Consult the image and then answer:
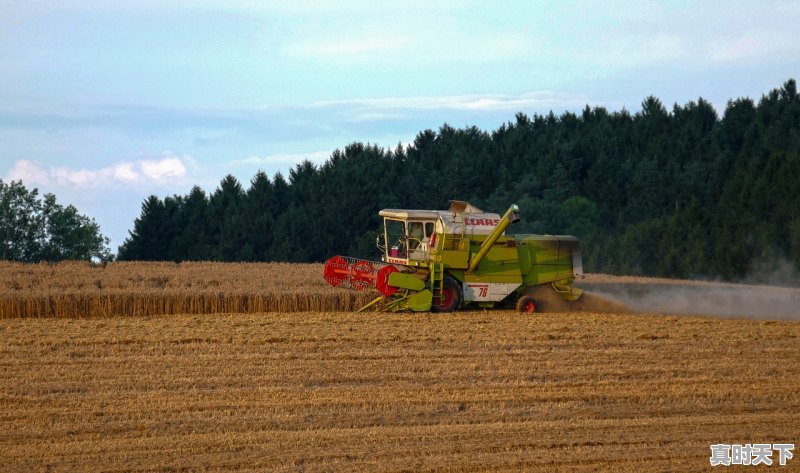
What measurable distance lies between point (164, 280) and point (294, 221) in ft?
120

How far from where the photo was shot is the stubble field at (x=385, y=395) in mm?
10617

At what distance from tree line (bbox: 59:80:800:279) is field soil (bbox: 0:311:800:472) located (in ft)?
115

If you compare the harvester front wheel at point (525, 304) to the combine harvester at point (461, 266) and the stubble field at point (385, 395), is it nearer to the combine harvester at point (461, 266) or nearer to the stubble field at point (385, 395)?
the combine harvester at point (461, 266)

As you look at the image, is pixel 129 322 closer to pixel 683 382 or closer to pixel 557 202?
pixel 683 382

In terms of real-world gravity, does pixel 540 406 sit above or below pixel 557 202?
below

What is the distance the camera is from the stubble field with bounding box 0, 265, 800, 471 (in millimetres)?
10617

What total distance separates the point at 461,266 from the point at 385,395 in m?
9.45

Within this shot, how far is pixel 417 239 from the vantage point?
22.6 meters

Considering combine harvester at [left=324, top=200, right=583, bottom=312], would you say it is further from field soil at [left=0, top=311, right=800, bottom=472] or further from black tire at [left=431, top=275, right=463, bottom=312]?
field soil at [left=0, top=311, right=800, bottom=472]

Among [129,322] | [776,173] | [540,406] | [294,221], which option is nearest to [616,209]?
[776,173]

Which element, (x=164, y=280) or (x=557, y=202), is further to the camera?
(x=557, y=202)

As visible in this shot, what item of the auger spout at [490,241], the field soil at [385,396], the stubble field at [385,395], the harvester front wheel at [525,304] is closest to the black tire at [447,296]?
the auger spout at [490,241]

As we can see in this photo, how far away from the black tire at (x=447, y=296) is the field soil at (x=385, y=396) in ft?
7.87

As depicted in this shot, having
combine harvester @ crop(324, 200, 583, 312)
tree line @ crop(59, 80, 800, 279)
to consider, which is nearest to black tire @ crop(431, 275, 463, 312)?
combine harvester @ crop(324, 200, 583, 312)
